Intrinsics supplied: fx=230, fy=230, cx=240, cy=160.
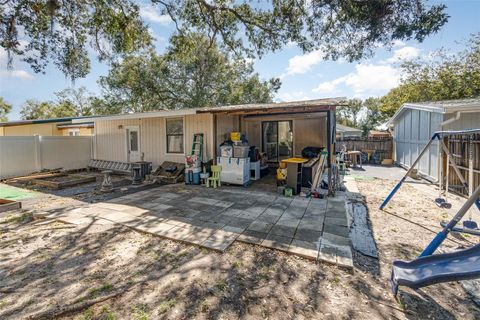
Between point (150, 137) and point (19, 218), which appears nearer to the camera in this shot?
point (19, 218)

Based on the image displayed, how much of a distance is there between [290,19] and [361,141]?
11138 millimetres

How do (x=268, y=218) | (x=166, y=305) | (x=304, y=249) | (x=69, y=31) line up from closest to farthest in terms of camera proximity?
(x=166, y=305), (x=304, y=249), (x=268, y=218), (x=69, y=31)

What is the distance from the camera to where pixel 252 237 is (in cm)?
366

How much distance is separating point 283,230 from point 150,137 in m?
7.20

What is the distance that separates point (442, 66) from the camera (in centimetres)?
1717

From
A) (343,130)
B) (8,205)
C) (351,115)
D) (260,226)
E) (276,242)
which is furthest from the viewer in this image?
(351,115)

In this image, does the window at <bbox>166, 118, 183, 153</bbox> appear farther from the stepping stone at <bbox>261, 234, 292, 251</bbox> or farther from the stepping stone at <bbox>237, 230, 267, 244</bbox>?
the stepping stone at <bbox>261, 234, 292, 251</bbox>

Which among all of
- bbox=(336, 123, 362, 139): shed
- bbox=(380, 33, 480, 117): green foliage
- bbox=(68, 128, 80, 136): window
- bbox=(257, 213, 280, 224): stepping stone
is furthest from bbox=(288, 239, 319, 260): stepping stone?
bbox=(380, 33, 480, 117): green foliage

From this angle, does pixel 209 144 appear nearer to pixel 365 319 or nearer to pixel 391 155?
pixel 365 319

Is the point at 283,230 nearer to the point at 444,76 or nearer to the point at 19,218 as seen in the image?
the point at 19,218

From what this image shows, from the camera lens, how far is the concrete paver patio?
11.3 feet

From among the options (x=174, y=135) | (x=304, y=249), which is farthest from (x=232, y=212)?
(x=174, y=135)

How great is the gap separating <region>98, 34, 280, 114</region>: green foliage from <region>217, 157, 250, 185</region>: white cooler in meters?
10.1

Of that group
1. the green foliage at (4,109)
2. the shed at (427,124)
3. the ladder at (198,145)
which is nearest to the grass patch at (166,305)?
the ladder at (198,145)
